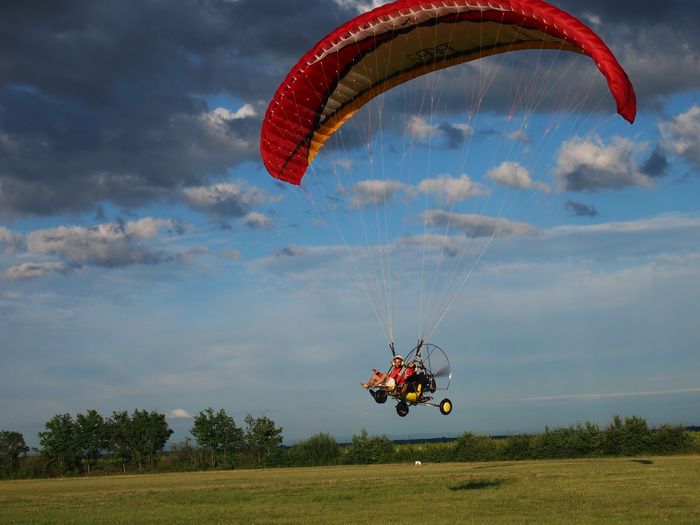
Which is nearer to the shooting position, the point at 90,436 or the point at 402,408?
the point at 402,408

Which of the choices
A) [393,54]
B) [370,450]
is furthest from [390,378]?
[370,450]

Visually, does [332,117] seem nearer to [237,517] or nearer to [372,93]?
[372,93]

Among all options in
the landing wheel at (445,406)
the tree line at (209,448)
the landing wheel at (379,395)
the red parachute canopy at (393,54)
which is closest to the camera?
the red parachute canopy at (393,54)

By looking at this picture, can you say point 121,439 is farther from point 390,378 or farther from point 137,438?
point 390,378

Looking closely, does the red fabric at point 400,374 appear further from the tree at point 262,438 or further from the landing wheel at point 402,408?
the tree at point 262,438

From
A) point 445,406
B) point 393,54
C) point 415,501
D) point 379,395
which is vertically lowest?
point 415,501

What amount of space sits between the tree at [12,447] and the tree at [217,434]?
14.2m

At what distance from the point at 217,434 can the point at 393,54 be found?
175 ft

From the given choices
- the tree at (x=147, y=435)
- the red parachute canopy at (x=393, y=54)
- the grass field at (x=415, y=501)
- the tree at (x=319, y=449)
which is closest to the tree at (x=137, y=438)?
the tree at (x=147, y=435)

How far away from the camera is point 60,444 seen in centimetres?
6606

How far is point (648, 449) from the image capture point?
50219 millimetres

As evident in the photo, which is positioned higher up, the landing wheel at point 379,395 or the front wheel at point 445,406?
the landing wheel at point 379,395

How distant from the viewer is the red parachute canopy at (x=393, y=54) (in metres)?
14.4

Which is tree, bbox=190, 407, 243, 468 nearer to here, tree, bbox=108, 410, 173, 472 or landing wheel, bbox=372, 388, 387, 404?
tree, bbox=108, 410, 173, 472
